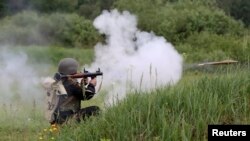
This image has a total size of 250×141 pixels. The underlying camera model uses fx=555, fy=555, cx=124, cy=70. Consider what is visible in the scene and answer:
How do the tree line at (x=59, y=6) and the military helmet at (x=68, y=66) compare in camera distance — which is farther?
the tree line at (x=59, y=6)

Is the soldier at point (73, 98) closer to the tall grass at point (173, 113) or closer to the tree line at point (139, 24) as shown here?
the tall grass at point (173, 113)

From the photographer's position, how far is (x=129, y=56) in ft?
34.8

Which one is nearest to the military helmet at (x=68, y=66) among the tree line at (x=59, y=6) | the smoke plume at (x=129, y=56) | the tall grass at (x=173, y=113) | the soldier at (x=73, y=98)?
the soldier at (x=73, y=98)

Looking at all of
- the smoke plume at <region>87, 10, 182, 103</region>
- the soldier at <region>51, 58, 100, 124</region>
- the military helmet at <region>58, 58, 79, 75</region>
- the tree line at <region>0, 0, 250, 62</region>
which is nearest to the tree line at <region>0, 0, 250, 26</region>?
the tree line at <region>0, 0, 250, 62</region>

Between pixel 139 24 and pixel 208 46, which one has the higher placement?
pixel 139 24

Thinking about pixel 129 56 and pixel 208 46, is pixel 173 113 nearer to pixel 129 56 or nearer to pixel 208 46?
pixel 129 56

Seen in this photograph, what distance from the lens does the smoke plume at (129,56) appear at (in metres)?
9.77

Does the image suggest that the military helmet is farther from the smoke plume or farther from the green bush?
the green bush

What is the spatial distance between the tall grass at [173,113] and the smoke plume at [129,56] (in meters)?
3.35

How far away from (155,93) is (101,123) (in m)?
0.72

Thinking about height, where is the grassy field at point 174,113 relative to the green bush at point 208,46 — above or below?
below

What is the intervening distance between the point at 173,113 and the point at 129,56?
524 cm

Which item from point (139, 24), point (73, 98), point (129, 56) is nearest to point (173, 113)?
point (73, 98)

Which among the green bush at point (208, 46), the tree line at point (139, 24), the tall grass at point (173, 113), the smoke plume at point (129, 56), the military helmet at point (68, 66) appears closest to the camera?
the tall grass at point (173, 113)
